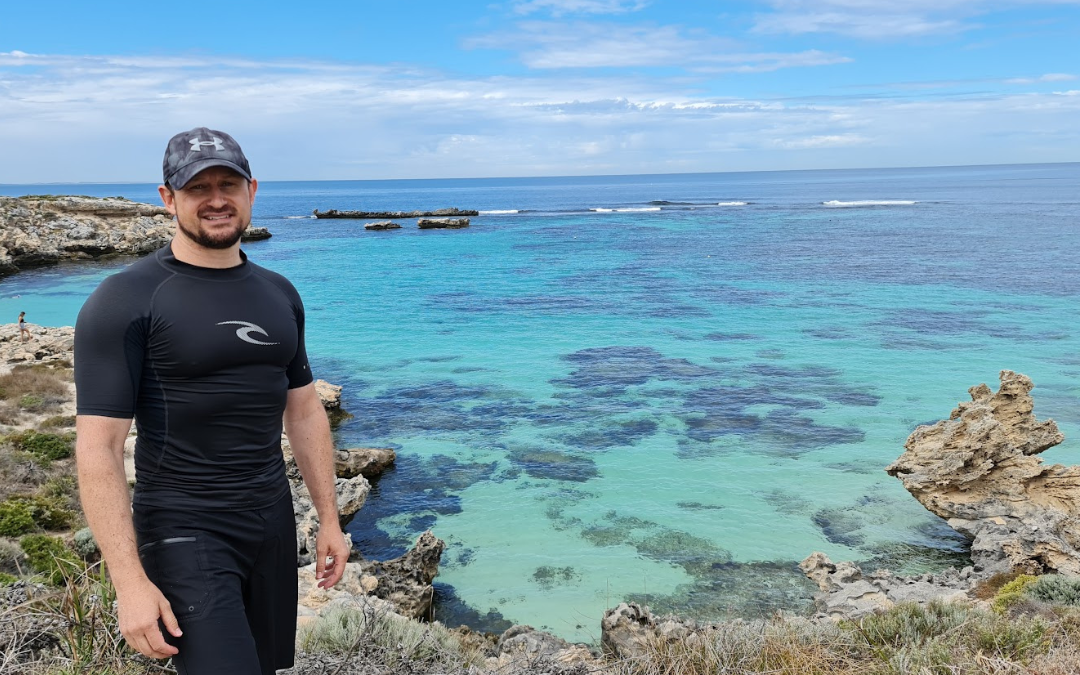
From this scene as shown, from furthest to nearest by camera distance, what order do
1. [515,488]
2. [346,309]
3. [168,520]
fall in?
[346,309], [515,488], [168,520]

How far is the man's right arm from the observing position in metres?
2.36

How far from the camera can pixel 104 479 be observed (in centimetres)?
237

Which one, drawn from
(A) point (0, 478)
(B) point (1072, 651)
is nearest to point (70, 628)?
(B) point (1072, 651)

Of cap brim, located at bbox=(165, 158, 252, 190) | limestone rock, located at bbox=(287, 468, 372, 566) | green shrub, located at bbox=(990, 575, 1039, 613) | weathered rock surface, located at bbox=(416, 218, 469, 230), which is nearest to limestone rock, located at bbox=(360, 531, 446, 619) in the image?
limestone rock, located at bbox=(287, 468, 372, 566)

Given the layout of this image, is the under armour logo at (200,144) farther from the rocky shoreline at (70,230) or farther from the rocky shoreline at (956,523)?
the rocky shoreline at (70,230)

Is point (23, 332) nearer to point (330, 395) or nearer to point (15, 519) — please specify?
point (330, 395)

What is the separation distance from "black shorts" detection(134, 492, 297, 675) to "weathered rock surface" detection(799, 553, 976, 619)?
6.88 m

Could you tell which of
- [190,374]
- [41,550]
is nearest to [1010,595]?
[190,374]

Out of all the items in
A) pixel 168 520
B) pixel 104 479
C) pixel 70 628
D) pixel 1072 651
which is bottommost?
pixel 1072 651

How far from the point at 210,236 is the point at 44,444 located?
36.3 feet

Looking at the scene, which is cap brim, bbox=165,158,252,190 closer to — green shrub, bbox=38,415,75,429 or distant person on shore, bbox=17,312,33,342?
green shrub, bbox=38,415,75,429

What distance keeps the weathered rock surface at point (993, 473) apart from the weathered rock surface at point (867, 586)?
30.3 inches

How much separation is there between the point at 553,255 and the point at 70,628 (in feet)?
155

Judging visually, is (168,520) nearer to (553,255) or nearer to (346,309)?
(346,309)
